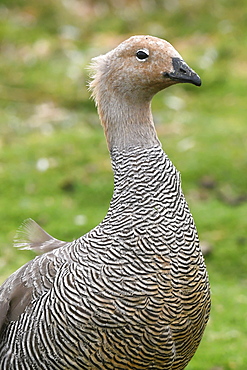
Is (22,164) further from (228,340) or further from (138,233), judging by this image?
(138,233)

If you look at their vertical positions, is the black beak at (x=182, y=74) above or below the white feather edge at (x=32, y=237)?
above

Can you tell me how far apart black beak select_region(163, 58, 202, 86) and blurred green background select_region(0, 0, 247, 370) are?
335 centimetres

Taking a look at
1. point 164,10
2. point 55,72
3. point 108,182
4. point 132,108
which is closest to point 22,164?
point 108,182

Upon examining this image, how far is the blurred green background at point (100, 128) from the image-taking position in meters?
9.18

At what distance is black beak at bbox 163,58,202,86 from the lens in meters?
4.65

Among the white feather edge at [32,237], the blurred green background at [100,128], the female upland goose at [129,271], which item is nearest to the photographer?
the female upland goose at [129,271]

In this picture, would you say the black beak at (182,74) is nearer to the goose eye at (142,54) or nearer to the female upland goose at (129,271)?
the female upland goose at (129,271)

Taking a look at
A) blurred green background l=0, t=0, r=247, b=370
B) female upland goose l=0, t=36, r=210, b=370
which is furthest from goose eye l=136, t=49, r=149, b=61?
blurred green background l=0, t=0, r=247, b=370

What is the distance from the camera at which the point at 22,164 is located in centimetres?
1162

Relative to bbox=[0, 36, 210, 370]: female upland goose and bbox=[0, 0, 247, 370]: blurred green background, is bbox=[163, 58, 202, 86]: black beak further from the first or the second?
bbox=[0, 0, 247, 370]: blurred green background

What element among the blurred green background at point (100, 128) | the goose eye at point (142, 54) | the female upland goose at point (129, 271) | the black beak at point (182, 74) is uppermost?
the blurred green background at point (100, 128)

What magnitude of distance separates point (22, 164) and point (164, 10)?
876cm

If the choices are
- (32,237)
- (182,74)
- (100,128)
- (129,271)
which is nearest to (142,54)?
(182,74)

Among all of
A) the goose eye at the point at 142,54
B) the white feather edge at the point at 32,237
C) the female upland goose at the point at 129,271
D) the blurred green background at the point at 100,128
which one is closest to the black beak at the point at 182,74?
the female upland goose at the point at 129,271
